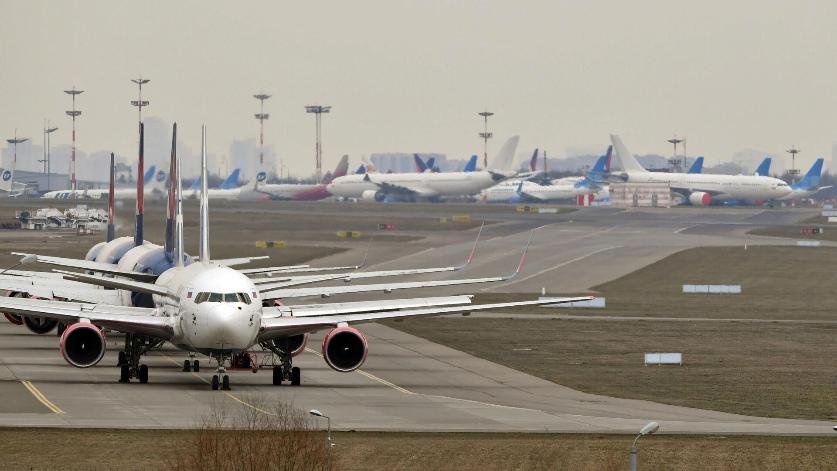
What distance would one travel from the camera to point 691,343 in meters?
84.8

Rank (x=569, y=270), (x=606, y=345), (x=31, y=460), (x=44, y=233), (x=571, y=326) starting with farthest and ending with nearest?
(x=44, y=233)
(x=569, y=270)
(x=571, y=326)
(x=606, y=345)
(x=31, y=460)

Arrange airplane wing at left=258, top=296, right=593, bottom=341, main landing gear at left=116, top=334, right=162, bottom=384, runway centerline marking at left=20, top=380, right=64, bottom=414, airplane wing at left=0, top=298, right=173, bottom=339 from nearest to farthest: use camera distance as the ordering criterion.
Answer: runway centerline marking at left=20, top=380, right=64, bottom=414 → airplane wing at left=0, top=298, right=173, bottom=339 → airplane wing at left=258, top=296, right=593, bottom=341 → main landing gear at left=116, top=334, right=162, bottom=384

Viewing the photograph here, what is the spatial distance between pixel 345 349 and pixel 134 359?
7975 millimetres

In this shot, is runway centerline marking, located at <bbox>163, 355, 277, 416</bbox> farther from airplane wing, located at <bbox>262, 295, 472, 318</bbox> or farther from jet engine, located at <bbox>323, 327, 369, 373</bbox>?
jet engine, located at <bbox>323, 327, 369, 373</bbox>

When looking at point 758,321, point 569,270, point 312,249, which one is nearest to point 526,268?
point 569,270

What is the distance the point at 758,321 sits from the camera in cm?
9944

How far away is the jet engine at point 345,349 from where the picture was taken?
61.8 m

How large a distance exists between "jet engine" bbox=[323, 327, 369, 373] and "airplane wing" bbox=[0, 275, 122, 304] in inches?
655

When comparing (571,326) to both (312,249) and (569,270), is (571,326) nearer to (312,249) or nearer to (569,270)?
(569,270)

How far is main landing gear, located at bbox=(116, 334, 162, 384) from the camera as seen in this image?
62.9m

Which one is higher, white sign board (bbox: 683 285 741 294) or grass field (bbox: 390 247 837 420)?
white sign board (bbox: 683 285 741 294)

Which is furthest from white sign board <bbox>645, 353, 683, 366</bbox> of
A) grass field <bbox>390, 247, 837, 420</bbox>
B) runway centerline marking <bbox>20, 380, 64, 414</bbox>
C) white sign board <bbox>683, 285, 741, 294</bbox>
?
white sign board <bbox>683, 285, 741, 294</bbox>

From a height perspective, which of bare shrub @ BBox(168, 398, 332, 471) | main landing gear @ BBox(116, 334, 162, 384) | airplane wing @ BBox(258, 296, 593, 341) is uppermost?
airplane wing @ BBox(258, 296, 593, 341)

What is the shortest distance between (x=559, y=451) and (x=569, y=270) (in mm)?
97745
